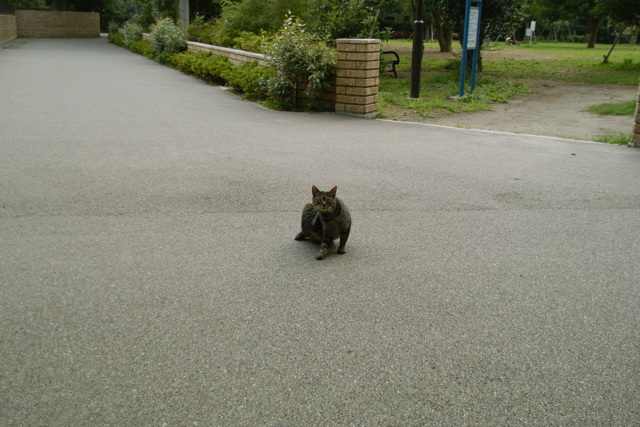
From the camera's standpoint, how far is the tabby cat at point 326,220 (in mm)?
4340

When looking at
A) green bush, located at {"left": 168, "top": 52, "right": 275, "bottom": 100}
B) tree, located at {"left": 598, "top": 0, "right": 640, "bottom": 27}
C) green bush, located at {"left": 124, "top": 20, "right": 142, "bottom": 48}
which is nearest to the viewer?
green bush, located at {"left": 168, "top": 52, "right": 275, "bottom": 100}

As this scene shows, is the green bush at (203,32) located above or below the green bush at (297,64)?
above

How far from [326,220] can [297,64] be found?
761cm

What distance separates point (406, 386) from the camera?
9.28ft

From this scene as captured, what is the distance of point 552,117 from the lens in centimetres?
1166

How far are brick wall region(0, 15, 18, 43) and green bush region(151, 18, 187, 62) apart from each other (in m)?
Result: 17.1

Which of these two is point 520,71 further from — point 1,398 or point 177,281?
point 1,398

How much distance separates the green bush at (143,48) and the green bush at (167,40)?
128 centimetres

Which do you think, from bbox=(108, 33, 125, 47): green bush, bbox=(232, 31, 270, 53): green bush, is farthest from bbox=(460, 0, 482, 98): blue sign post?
bbox=(108, 33, 125, 47): green bush

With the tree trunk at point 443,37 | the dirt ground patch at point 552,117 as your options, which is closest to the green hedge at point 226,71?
the dirt ground patch at point 552,117

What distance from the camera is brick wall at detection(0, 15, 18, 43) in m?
34.0

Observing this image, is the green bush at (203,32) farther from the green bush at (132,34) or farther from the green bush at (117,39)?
the green bush at (117,39)

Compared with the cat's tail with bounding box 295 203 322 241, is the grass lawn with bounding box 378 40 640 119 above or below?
above

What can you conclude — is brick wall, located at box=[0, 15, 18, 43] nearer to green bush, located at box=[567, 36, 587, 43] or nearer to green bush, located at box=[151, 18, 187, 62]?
green bush, located at box=[151, 18, 187, 62]
